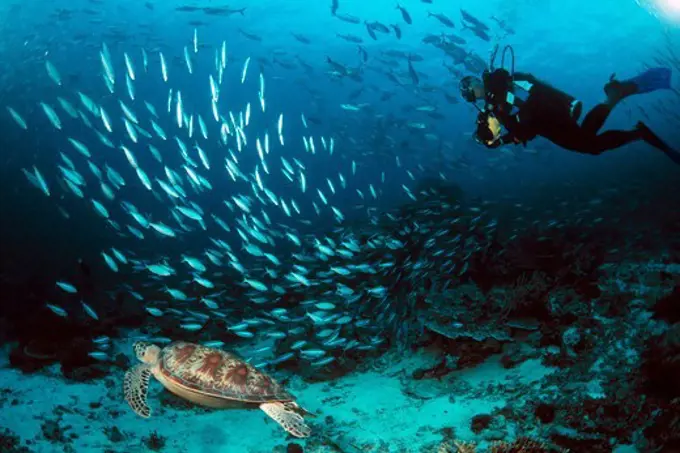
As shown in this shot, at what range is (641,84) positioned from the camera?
4.45 metres

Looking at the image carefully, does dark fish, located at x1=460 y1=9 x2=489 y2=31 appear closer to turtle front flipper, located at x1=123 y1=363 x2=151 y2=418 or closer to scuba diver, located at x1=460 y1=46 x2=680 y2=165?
scuba diver, located at x1=460 y1=46 x2=680 y2=165

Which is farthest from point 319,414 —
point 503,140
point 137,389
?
point 503,140

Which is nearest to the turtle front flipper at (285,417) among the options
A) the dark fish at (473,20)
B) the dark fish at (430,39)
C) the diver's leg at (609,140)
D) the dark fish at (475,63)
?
the diver's leg at (609,140)

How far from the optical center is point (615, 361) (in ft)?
26.6

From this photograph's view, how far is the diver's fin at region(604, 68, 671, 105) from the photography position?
4402 millimetres

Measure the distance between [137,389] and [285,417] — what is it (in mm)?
1898

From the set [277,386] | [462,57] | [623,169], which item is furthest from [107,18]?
[623,169]

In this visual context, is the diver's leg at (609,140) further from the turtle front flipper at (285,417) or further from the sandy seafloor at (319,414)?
the sandy seafloor at (319,414)

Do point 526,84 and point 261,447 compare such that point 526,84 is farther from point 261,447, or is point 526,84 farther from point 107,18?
point 107,18

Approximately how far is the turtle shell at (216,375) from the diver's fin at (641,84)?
5148 millimetres

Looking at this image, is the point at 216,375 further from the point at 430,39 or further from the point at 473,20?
the point at 430,39

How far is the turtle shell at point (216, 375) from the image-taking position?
4.98 metres

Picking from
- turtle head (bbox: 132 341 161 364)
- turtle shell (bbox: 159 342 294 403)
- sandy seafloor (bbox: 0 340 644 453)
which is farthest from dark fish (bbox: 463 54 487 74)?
turtle head (bbox: 132 341 161 364)

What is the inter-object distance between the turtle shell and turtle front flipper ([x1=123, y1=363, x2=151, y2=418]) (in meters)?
0.39
